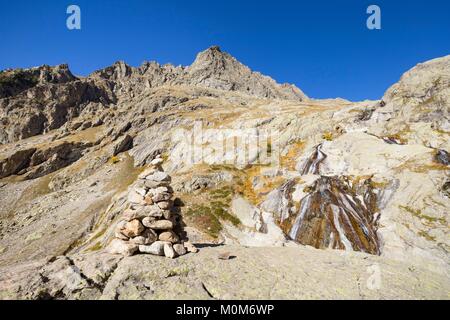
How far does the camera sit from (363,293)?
10.7 meters

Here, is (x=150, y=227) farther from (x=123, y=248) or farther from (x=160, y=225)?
(x=123, y=248)

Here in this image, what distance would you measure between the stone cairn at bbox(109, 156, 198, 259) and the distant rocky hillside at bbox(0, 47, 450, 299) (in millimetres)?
82

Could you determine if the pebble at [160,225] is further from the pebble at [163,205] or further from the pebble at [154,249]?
the pebble at [154,249]

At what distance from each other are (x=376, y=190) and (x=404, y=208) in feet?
16.9

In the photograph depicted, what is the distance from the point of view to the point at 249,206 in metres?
44.3

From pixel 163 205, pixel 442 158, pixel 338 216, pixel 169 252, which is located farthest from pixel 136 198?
pixel 442 158

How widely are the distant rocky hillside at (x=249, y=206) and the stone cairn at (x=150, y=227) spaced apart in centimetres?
8

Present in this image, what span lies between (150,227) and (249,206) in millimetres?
Result: 31548

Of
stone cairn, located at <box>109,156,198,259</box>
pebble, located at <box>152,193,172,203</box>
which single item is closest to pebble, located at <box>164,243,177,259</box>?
stone cairn, located at <box>109,156,198,259</box>

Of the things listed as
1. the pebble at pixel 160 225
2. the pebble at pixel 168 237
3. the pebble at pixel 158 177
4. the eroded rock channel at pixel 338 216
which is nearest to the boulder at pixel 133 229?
the pebble at pixel 160 225

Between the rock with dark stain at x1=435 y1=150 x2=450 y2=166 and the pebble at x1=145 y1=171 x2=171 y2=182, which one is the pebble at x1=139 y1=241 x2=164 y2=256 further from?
the rock with dark stain at x1=435 y1=150 x2=450 y2=166

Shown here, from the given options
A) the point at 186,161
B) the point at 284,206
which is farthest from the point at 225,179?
the point at 186,161

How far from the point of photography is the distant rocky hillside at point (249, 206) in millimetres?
11031
